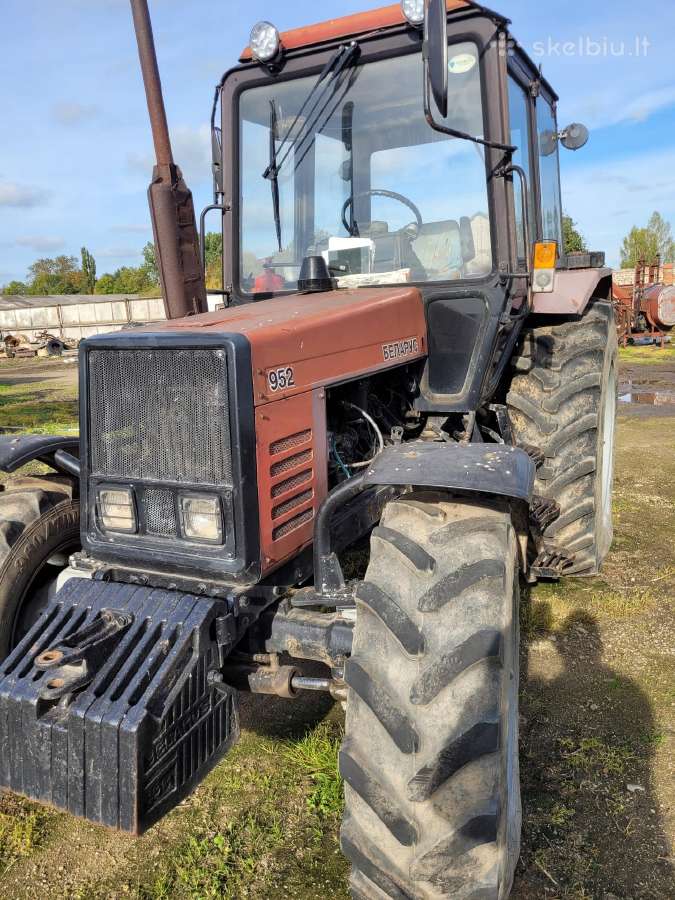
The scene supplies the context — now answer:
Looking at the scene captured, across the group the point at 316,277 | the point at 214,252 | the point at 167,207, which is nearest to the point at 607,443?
the point at 316,277

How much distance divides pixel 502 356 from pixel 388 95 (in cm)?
132

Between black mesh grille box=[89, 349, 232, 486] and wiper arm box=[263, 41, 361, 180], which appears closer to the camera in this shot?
black mesh grille box=[89, 349, 232, 486]

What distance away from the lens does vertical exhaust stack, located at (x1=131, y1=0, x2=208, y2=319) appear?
3154 millimetres

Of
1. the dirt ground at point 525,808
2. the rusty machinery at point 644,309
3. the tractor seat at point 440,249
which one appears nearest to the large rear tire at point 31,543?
the dirt ground at point 525,808

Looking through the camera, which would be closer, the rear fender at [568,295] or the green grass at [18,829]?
the green grass at [18,829]

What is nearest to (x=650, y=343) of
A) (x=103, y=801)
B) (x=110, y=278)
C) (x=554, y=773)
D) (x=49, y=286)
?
(x=554, y=773)

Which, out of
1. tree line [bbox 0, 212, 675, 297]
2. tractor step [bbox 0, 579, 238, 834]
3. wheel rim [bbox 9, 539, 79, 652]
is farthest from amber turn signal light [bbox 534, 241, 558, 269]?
tree line [bbox 0, 212, 675, 297]

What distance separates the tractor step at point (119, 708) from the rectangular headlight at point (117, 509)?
0.25 m

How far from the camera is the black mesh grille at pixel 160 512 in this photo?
2.40 m

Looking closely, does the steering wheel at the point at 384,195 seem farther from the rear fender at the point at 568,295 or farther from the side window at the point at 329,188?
the rear fender at the point at 568,295

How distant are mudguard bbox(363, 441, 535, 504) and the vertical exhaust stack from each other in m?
1.43

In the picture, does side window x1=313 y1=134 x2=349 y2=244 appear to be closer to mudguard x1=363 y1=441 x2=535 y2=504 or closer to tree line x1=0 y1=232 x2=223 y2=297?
mudguard x1=363 y1=441 x2=535 y2=504

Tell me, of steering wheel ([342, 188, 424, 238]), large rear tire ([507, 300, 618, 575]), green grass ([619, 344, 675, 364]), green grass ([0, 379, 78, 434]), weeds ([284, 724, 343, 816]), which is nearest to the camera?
weeds ([284, 724, 343, 816])

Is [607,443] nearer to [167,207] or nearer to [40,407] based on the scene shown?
[167,207]
